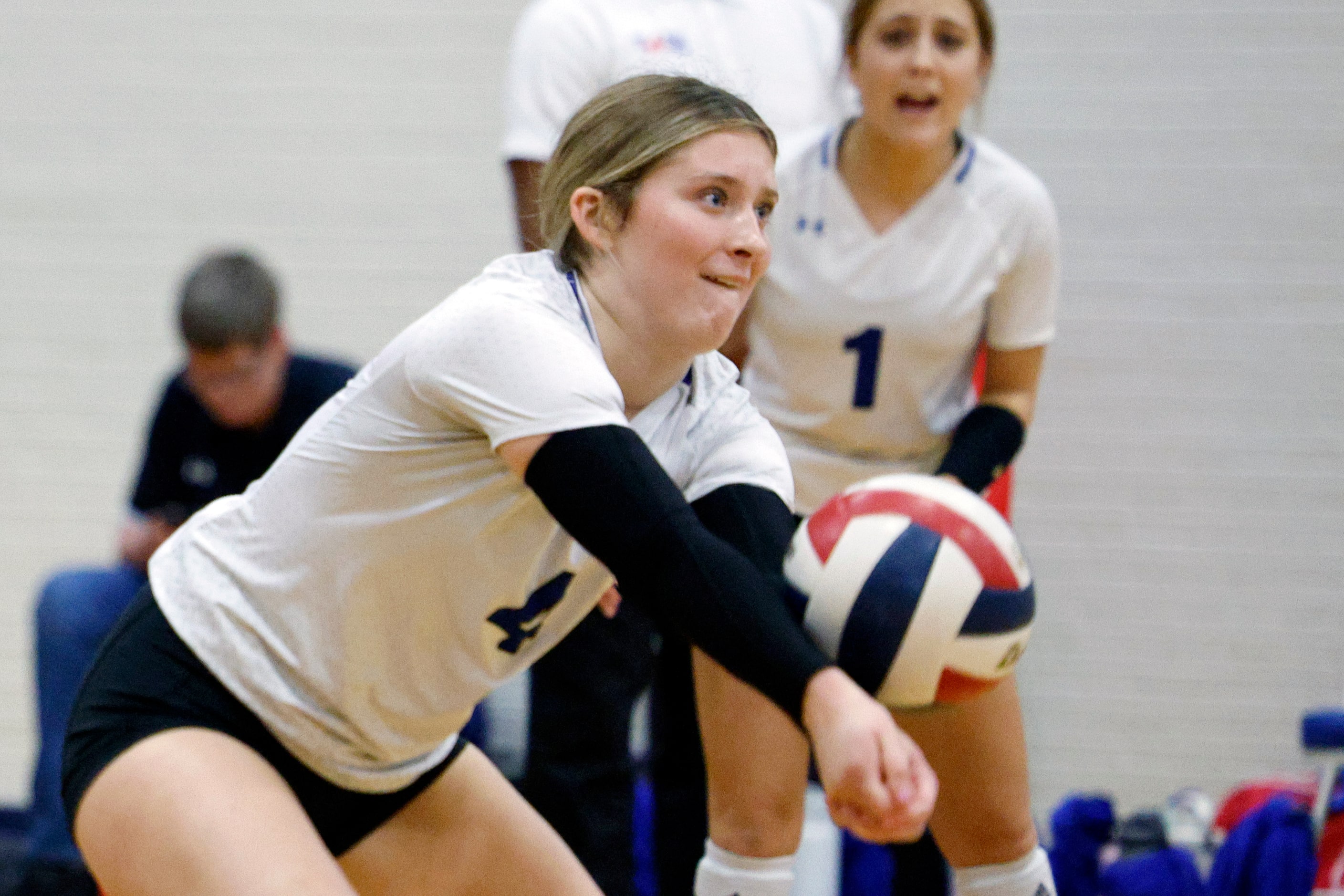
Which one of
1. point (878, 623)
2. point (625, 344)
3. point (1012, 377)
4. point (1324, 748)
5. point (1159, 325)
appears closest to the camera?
point (878, 623)

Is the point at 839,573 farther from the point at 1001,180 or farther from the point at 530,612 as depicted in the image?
the point at 1001,180

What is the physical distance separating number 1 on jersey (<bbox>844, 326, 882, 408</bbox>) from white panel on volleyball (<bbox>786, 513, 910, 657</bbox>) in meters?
0.98

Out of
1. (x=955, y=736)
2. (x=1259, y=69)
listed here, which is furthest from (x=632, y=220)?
(x=1259, y=69)

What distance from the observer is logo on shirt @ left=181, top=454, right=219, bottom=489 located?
361 centimetres

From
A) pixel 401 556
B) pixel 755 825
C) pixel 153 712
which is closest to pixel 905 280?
pixel 755 825

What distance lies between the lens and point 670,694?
304 cm

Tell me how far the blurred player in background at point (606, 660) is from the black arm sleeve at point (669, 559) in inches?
61.7

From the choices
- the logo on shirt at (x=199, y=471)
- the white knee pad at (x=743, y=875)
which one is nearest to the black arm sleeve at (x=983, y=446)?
the white knee pad at (x=743, y=875)

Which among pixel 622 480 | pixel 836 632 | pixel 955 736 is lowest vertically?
pixel 955 736

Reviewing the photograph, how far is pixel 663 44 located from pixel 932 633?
69.2 inches

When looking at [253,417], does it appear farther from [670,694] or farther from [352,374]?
[670,694]

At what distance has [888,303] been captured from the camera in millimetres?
2648

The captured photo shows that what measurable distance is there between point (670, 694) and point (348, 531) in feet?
4.60

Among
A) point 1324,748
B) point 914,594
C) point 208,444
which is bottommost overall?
point 1324,748
